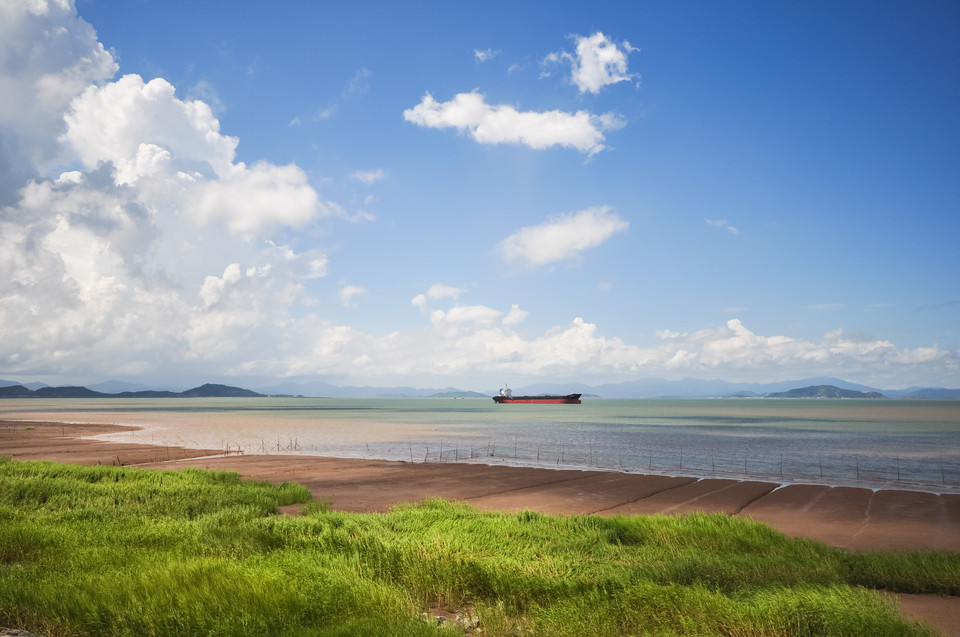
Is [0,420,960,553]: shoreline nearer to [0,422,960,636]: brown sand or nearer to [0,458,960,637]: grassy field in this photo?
[0,422,960,636]: brown sand

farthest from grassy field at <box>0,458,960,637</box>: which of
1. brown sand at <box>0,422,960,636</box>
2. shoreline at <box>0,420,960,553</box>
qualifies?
shoreline at <box>0,420,960,553</box>

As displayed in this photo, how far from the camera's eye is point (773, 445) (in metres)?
48.9

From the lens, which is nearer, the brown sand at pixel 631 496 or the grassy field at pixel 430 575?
the grassy field at pixel 430 575

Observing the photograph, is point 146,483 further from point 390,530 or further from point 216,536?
point 390,530

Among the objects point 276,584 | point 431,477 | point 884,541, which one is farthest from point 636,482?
point 276,584

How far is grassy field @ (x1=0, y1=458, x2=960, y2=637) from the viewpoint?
257 inches

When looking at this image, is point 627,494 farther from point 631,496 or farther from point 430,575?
point 430,575

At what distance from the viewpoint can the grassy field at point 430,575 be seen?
21.4ft

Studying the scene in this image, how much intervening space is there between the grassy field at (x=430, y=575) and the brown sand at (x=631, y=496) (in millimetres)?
2719

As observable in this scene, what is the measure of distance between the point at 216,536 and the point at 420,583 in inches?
192

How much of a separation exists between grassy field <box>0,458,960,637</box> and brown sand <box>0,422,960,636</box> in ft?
8.92

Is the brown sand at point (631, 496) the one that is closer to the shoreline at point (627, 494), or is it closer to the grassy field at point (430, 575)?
the shoreline at point (627, 494)

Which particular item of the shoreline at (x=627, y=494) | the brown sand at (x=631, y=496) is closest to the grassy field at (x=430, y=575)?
the brown sand at (x=631, y=496)

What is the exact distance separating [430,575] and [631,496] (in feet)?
46.7
